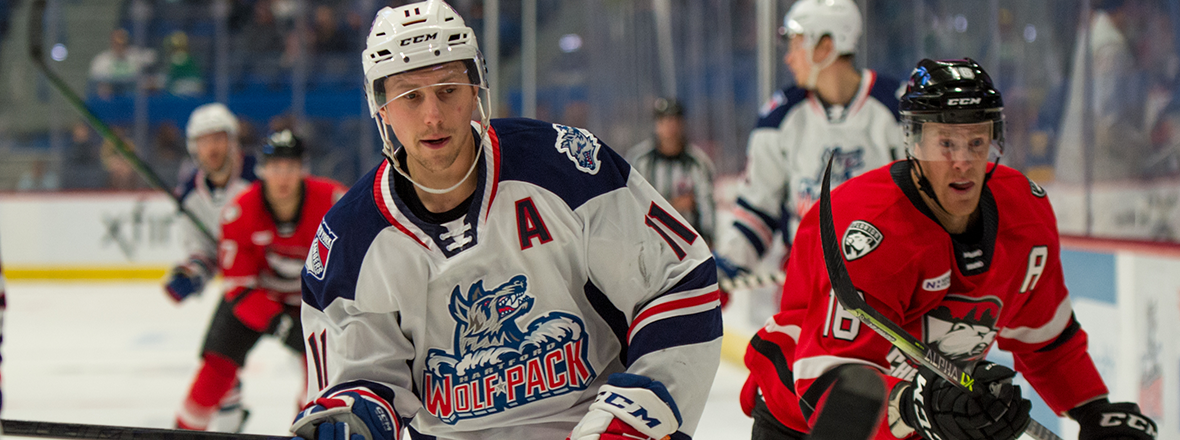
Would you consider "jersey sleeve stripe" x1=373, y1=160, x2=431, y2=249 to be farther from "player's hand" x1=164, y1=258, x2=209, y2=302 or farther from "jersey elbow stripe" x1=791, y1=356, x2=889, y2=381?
"player's hand" x1=164, y1=258, x2=209, y2=302

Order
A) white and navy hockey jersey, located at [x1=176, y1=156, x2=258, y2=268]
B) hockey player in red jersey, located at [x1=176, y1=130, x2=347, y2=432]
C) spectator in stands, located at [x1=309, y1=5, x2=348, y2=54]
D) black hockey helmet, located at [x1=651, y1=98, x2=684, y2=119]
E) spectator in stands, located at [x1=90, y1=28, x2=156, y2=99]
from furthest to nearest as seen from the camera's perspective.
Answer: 1. spectator in stands, located at [x1=309, y1=5, x2=348, y2=54]
2. spectator in stands, located at [x1=90, y1=28, x2=156, y2=99]
3. black hockey helmet, located at [x1=651, y1=98, x2=684, y2=119]
4. white and navy hockey jersey, located at [x1=176, y1=156, x2=258, y2=268]
5. hockey player in red jersey, located at [x1=176, y1=130, x2=347, y2=432]

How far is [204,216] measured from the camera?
4.80 metres

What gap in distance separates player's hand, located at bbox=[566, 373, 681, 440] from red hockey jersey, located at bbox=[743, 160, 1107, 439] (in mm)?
249

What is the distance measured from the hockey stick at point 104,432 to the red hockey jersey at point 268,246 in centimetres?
201

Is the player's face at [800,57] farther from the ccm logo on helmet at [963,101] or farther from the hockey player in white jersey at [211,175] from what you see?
the hockey player in white jersey at [211,175]

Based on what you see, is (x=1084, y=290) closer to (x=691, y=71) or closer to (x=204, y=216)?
(x=204, y=216)

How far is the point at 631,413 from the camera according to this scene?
1.47 m

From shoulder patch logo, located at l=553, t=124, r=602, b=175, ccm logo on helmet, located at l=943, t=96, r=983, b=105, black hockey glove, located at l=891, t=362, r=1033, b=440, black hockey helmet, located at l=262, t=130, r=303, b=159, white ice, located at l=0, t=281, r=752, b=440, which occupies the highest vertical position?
ccm logo on helmet, located at l=943, t=96, r=983, b=105

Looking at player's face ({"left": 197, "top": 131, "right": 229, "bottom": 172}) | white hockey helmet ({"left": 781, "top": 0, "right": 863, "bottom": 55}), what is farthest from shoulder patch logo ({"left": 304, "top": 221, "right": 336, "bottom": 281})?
player's face ({"left": 197, "top": 131, "right": 229, "bottom": 172})

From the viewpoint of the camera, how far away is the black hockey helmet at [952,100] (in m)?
1.66

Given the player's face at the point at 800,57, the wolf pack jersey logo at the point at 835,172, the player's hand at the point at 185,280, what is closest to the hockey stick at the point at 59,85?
the player's hand at the point at 185,280

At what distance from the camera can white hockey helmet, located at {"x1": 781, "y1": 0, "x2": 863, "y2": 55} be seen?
3.32m

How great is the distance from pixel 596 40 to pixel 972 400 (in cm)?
817

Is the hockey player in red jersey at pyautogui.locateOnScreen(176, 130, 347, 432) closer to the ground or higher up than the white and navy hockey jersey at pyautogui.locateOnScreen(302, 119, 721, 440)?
closer to the ground
